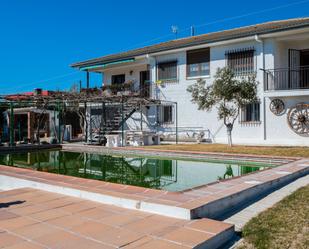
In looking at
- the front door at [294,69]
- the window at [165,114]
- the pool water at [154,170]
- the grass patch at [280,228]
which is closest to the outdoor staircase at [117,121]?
the window at [165,114]

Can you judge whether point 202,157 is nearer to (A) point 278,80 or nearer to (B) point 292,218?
(A) point 278,80

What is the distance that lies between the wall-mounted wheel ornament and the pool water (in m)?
6.82

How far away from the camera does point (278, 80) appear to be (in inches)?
779

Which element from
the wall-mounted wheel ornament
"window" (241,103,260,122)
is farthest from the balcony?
"window" (241,103,260,122)

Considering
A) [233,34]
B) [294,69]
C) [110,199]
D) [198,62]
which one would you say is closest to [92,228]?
[110,199]

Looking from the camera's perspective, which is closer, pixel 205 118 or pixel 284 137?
pixel 284 137

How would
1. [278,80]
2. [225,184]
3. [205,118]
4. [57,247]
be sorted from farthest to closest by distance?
[205,118] < [278,80] < [225,184] < [57,247]

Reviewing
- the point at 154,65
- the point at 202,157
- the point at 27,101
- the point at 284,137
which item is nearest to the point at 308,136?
the point at 284,137

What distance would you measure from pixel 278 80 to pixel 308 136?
352cm

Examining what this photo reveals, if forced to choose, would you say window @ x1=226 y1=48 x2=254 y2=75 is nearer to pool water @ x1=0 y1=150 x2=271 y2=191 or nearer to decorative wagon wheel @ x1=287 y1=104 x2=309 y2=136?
decorative wagon wheel @ x1=287 y1=104 x2=309 y2=136

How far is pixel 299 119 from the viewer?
18.6 meters

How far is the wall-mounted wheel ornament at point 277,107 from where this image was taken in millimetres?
19234

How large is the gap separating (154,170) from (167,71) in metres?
12.8

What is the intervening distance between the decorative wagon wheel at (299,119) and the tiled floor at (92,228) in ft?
49.4
